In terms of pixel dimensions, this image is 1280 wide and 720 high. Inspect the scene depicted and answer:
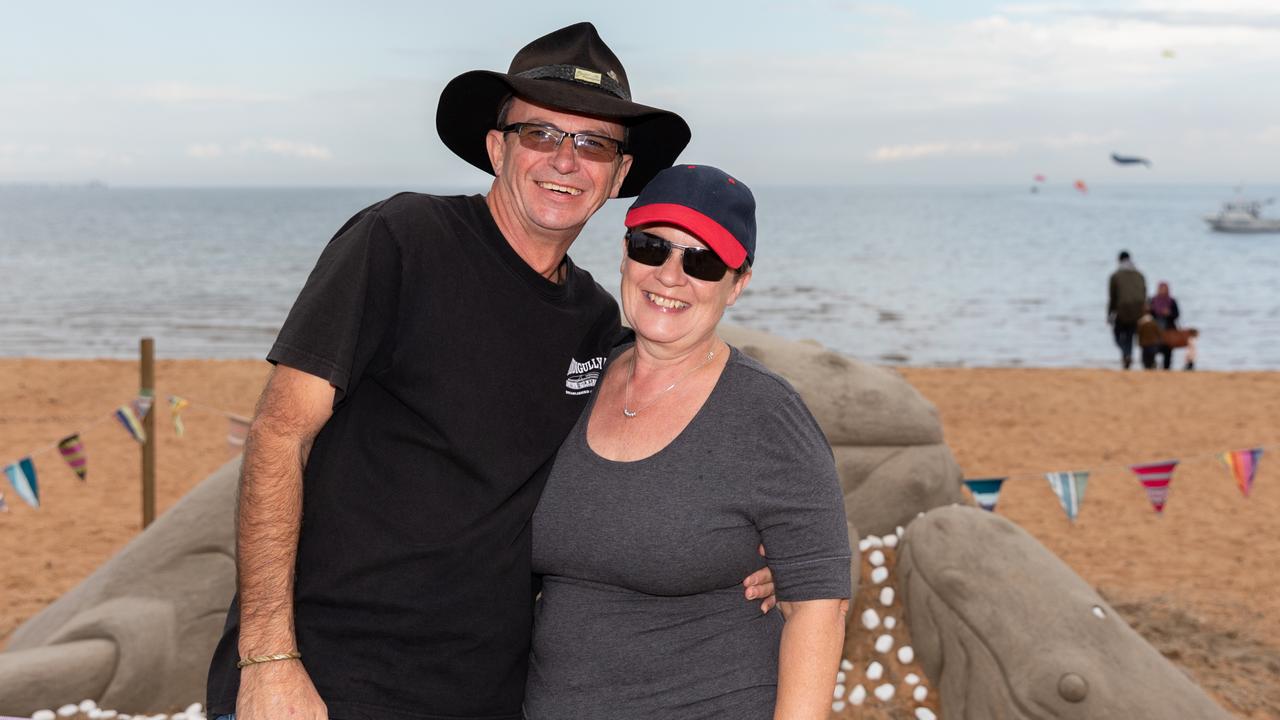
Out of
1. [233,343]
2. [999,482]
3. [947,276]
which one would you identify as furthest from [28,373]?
[947,276]

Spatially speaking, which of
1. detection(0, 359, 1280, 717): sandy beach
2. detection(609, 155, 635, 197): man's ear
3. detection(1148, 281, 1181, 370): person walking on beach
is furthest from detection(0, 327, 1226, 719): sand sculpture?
detection(1148, 281, 1181, 370): person walking on beach

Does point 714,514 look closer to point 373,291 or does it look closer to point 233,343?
point 373,291

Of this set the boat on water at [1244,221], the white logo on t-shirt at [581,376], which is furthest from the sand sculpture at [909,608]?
the boat on water at [1244,221]

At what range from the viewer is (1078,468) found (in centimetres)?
Result: 1149

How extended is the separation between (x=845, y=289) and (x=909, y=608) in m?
35.7

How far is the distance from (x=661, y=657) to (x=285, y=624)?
0.86 metres

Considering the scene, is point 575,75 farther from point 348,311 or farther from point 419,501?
point 419,501

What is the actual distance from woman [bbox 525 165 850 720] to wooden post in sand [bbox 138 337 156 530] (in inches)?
258

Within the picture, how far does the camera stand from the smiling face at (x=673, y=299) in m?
2.64

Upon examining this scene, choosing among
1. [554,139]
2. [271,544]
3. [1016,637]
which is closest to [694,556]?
[271,544]

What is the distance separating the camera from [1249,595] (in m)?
8.23

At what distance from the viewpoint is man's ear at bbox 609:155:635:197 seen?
3.01 meters

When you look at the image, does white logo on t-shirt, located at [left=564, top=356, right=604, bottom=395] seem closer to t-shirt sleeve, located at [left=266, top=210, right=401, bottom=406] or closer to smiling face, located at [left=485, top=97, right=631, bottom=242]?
smiling face, located at [left=485, top=97, right=631, bottom=242]

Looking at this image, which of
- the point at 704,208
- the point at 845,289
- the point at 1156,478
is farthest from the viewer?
the point at 845,289
